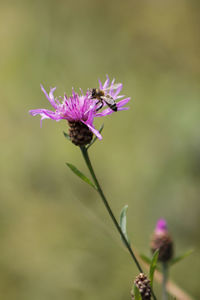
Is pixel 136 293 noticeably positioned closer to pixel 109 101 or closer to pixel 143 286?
pixel 143 286

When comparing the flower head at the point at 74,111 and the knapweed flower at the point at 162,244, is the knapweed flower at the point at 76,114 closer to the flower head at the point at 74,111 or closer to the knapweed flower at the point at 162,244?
the flower head at the point at 74,111

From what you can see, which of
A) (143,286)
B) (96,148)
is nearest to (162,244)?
(143,286)

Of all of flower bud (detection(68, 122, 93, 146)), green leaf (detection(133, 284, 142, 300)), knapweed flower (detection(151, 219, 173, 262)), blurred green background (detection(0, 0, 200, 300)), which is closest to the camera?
green leaf (detection(133, 284, 142, 300))

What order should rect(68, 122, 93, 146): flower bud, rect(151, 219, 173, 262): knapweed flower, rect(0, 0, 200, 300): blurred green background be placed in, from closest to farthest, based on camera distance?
1. rect(68, 122, 93, 146): flower bud
2. rect(151, 219, 173, 262): knapweed flower
3. rect(0, 0, 200, 300): blurred green background

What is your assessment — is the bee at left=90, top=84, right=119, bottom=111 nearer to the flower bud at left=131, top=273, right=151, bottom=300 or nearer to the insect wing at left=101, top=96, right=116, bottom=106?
the insect wing at left=101, top=96, right=116, bottom=106

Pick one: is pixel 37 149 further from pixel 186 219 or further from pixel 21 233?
pixel 186 219

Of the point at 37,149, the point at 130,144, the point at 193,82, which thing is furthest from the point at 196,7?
the point at 37,149

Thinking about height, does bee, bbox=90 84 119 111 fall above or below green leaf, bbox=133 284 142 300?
above

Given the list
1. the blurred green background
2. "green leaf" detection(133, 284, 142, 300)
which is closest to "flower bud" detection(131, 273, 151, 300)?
"green leaf" detection(133, 284, 142, 300)
